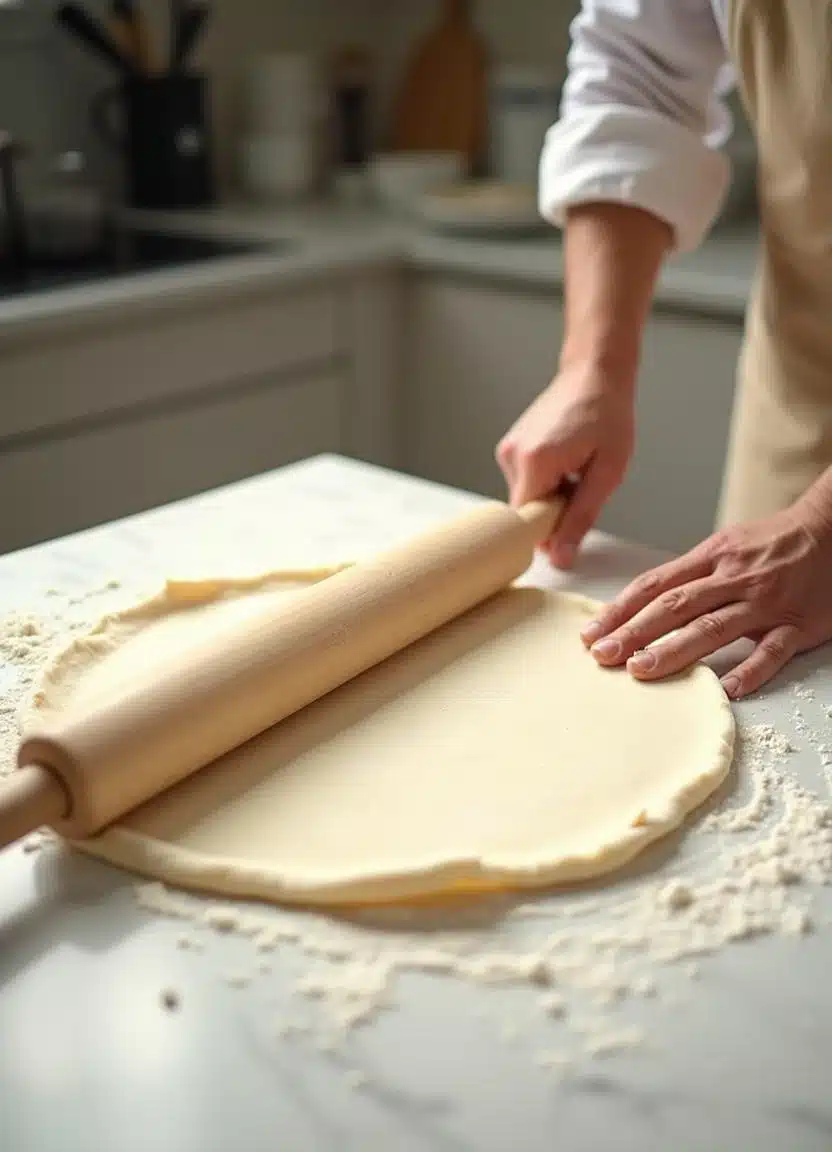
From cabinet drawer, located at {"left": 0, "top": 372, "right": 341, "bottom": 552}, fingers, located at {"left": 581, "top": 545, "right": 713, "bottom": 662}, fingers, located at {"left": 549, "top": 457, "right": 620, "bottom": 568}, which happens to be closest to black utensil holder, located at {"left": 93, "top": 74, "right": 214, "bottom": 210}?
cabinet drawer, located at {"left": 0, "top": 372, "right": 341, "bottom": 552}

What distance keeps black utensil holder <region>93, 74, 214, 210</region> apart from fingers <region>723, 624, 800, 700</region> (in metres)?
1.68

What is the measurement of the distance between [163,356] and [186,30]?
71cm

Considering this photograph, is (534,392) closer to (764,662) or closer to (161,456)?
(161,456)

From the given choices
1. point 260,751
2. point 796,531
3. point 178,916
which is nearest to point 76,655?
point 260,751

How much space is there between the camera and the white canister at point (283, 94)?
91.3 inches

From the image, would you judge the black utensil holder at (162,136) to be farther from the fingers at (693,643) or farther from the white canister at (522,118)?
the fingers at (693,643)

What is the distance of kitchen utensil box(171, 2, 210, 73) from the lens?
2.09 metres

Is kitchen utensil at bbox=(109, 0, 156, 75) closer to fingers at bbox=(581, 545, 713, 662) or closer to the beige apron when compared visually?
the beige apron

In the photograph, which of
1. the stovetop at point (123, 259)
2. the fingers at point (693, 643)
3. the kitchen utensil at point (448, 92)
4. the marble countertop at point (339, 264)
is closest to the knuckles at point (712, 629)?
the fingers at point (693, 643)

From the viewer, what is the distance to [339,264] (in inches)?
74.6

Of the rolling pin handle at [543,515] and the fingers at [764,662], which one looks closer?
the fingers at [764,662]

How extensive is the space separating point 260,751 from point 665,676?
28 cm

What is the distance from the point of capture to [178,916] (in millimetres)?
617

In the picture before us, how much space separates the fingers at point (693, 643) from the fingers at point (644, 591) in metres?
0.04
